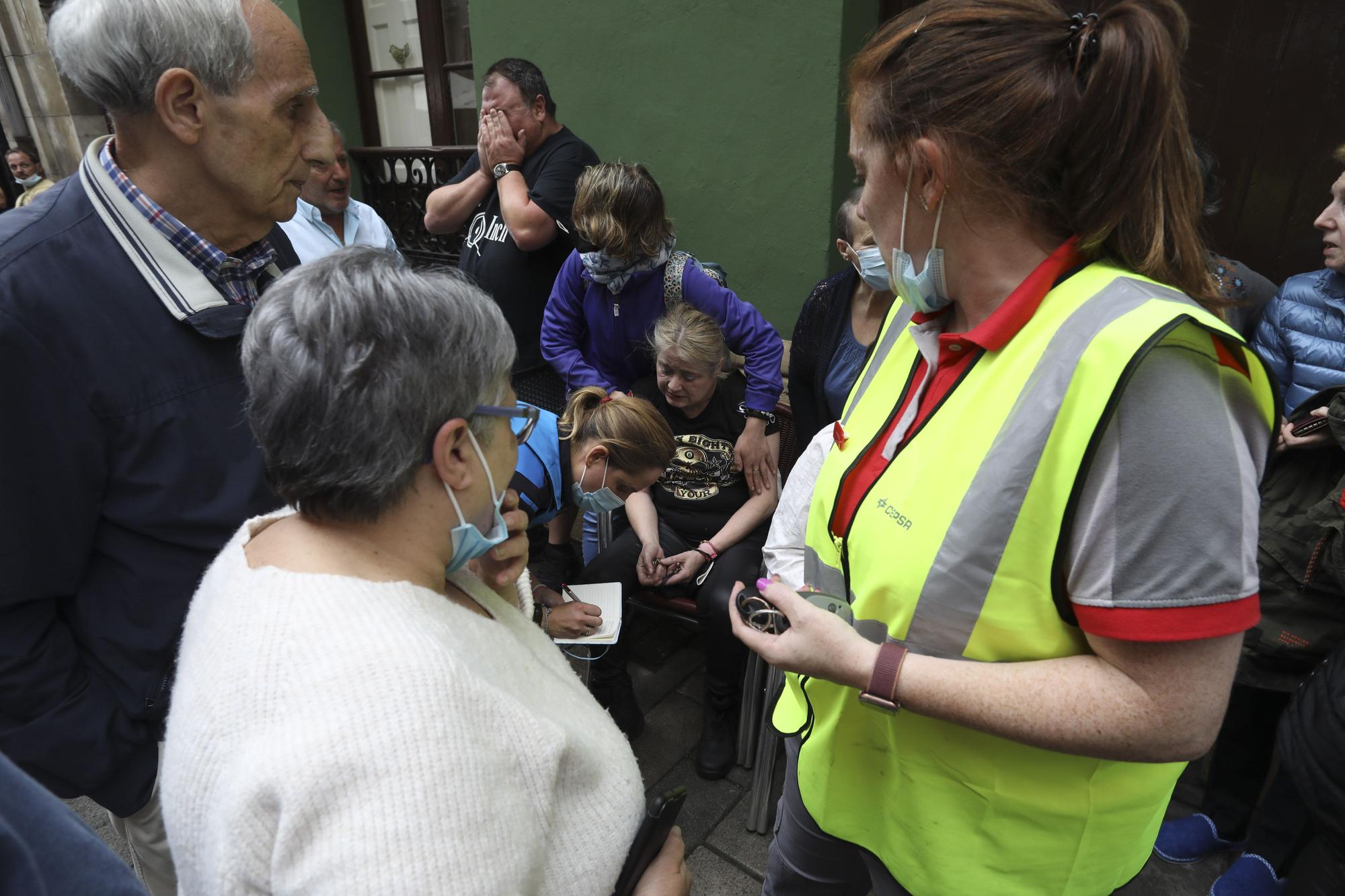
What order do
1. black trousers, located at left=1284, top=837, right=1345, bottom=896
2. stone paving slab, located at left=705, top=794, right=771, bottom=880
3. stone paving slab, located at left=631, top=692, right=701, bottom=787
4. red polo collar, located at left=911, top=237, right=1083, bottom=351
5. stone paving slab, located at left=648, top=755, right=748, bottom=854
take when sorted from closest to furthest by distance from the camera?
red polo collar, located at left=911, top=237, right=1083, bottom=351
black trousers, located at left=1284, top=837, right=1345, bottom=896
stone paving slab, located at left=705, top=794, right=771, bottom=880
stone paving slab, located at left=648, top=755, right=748, bottom=854
stone paving slab, located at left=631, top=692, right=701, bottom=787

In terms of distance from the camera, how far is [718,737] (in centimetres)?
285

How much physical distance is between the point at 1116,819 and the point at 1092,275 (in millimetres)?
846

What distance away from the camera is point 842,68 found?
3.30 m

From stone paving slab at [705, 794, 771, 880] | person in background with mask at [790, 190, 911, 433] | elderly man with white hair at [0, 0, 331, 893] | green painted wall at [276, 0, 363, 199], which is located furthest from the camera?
green painted wall at [276, 0, 363, 199]

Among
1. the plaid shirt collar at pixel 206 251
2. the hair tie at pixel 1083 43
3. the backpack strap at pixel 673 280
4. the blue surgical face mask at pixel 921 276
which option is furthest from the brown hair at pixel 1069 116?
the backpack strap at pixel 673 280

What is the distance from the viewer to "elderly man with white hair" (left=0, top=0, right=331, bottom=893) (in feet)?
4.25

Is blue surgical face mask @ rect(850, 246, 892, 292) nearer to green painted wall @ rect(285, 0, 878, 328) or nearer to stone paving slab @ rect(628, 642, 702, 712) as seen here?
green painted wall @ rect(285, 0, 878, 328)

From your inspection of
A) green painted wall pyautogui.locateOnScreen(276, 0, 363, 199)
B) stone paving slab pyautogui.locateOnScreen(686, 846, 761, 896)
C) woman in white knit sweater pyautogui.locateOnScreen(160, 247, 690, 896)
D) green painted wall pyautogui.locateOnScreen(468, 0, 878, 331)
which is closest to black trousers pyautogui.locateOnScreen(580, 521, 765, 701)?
stone paving slab pyautogui.locateOnScreen(686, 846, 761, 896)

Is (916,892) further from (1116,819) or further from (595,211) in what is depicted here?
(595,211)

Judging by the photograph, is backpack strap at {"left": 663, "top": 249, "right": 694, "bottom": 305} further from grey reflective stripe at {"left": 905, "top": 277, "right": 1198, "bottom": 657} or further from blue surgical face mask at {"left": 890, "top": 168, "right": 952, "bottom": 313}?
grey reflective stripe at {"left": 905, "top": 277, "right": 1198, "bottom": 657}

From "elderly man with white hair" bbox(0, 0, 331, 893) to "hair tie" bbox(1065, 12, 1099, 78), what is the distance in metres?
1.44

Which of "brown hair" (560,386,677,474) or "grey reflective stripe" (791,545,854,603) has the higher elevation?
"grey reflective stripe" (791,545,854,603)

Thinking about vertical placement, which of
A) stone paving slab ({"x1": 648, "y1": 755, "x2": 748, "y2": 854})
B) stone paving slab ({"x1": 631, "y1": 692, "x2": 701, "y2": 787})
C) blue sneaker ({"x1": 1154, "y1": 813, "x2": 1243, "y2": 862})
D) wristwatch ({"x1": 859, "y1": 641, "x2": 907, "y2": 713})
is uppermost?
wristwatch ({"x1": 859, "y1": 641, "x2": 907, "y2": 713})

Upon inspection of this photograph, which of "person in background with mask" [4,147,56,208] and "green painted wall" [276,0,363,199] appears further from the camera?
"person in background with mask" [4,147,56,208]
